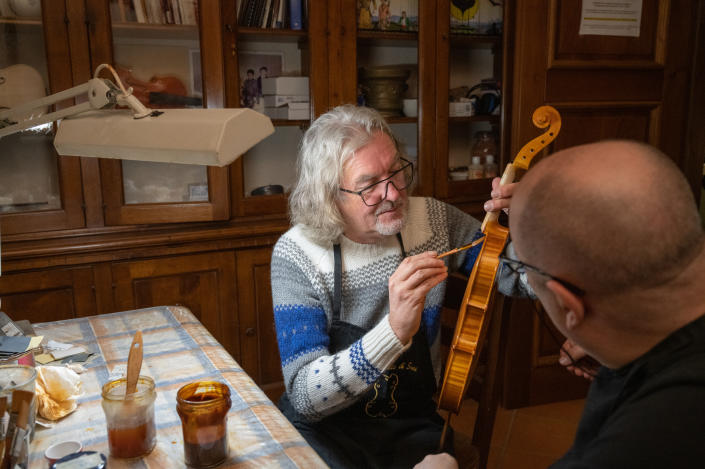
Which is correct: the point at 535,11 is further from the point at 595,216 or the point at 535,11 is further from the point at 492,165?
the point at 595,216

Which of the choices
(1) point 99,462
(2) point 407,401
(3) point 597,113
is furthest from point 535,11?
(1) point 99,462

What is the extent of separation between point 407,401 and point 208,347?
0.51 meters

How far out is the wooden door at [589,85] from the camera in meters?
2.46

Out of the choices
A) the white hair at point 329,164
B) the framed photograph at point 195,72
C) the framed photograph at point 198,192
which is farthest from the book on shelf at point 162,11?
the white hair at point 329,164

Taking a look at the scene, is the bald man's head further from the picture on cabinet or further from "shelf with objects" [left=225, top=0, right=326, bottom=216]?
the picture on cabinet

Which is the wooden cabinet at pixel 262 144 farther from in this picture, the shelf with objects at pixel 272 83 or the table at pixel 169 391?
the table at pixel 169 391

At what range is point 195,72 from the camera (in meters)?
2.37

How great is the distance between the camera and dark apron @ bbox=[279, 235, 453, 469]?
1.38 m

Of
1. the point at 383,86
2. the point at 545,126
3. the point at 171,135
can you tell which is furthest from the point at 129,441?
the point at 383,86

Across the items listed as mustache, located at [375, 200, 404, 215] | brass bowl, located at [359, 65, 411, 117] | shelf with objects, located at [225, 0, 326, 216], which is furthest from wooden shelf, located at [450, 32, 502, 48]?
mustache, located at [375, 200, 404, 215]

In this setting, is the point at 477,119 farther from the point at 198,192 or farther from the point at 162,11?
the point at 162,11

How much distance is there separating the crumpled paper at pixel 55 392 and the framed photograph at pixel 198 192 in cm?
129

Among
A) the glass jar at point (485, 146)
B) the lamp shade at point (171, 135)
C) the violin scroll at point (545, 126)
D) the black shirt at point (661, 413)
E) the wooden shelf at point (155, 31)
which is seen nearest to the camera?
the black shirt at point (661, 413)

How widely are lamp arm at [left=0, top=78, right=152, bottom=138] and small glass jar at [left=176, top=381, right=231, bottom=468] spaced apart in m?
0.48
